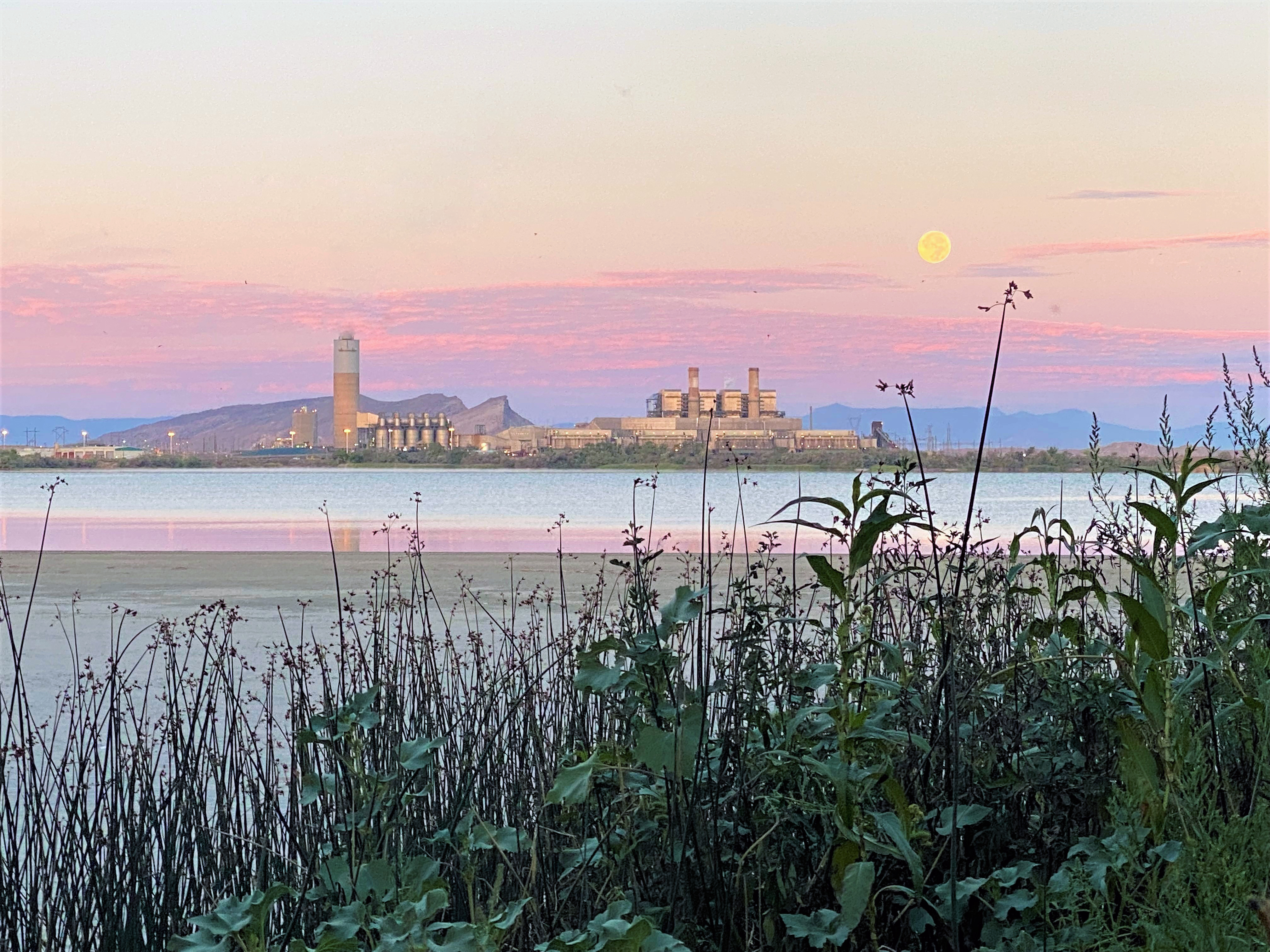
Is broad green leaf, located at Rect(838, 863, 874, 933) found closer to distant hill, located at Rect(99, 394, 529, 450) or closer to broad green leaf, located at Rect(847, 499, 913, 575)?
broad green leaf, located at Rect(847, 499, 913, 575)

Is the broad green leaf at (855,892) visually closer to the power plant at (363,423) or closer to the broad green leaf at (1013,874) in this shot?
the broad green leaf at (1013,874)

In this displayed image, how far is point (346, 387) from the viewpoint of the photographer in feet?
400

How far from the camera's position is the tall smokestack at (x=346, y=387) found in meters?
114

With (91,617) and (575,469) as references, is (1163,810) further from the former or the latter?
(575,469)

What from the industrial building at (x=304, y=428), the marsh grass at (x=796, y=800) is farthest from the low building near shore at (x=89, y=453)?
the marsh grass at (x=796, y=800)

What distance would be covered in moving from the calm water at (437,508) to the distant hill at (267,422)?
6481 cm

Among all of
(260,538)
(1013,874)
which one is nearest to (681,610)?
(1013,874)

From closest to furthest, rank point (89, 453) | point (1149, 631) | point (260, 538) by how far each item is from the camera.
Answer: point (1149, 631), point (260, 538), point (89, 453)

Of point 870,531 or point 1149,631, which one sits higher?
point 870,531

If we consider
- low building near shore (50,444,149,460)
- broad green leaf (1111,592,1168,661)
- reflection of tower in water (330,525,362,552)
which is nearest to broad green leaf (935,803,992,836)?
broad green leaf (1111,592,1168,661)

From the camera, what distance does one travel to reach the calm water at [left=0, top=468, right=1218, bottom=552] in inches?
631

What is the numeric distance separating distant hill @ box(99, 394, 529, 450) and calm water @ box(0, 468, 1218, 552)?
64811 mm

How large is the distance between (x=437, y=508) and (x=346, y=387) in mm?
99522

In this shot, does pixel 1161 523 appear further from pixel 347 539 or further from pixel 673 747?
pixel 347 539
